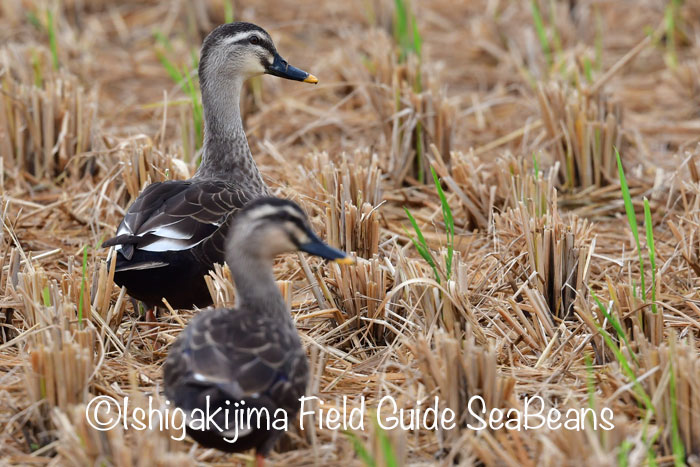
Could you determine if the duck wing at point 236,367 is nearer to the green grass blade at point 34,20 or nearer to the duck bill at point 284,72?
the duck bill at point 284,72

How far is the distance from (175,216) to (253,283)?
1.11 metres

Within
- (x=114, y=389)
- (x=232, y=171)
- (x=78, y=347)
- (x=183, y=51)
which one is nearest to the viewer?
(x=78, y=347)

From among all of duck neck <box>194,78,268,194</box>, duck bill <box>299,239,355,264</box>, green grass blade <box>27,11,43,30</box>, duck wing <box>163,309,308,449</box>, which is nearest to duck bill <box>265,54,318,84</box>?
duck neck <box>194,78,268,194</box>

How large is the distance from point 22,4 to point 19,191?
4.09m

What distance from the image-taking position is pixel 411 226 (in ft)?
19.9

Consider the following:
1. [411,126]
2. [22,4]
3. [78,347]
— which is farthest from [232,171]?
[22,4]

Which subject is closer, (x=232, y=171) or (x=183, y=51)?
(x=232, y=171)

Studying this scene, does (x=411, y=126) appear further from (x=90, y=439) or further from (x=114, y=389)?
(x=90, y=439)

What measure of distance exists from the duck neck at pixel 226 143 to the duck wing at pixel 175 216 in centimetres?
39

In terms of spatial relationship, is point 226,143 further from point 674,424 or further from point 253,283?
point 674,424

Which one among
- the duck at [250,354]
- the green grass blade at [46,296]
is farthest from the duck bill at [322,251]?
the green grass blade at [46,296]

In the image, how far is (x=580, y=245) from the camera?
471cm

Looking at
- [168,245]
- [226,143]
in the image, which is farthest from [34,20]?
[168,245]

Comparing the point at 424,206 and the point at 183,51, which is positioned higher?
the point at 183,51
